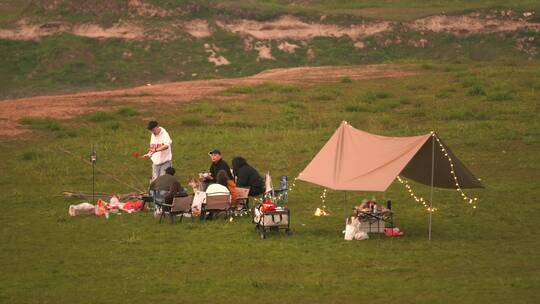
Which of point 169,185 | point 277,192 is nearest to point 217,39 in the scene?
point 277,192

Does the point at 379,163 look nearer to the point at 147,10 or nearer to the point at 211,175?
the point at 211,175

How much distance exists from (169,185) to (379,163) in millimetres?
4567

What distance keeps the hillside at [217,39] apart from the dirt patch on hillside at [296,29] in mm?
54

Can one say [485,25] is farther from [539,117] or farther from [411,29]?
[539,117]

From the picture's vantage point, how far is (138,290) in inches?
698

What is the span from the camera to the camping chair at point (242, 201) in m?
23.8

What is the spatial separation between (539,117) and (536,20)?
26.3 m

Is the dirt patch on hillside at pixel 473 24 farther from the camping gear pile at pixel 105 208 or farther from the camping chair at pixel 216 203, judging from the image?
the camping chair at pixel 216 203

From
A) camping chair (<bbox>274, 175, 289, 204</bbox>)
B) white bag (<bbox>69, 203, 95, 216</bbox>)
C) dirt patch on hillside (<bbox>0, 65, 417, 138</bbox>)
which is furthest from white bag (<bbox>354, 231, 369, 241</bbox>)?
dirt patch on hillside (<bbox>0, 65, 417, 138</bbox>)

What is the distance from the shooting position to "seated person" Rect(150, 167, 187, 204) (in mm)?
23219

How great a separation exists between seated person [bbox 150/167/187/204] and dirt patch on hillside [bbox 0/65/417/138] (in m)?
13.0

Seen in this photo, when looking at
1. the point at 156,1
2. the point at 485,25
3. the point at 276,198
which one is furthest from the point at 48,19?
the point at 276,198

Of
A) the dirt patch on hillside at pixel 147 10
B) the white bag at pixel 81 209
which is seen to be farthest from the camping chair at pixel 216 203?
the dirt patch on hillside at pixel 147 10

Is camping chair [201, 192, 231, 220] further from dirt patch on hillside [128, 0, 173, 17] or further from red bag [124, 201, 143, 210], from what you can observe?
dirt patch on hillside [128, 0, 173, 17]
